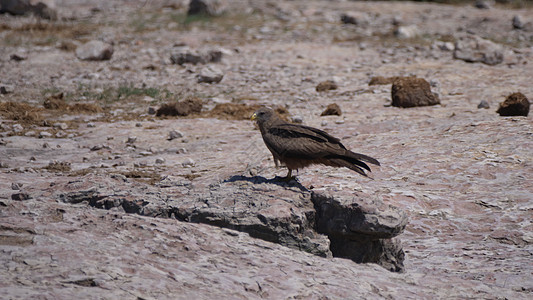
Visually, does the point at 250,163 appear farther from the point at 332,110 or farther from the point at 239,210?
the point at 239,210

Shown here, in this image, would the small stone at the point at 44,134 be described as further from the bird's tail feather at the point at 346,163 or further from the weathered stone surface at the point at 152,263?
the bird's tail feather at the point at 346,163

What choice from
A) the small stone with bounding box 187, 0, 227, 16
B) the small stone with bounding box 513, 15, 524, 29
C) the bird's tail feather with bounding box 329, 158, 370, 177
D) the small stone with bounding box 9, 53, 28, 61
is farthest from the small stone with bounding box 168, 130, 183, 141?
the small stone with bounding box 513, 15, 524, 29

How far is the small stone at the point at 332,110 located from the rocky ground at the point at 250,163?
0.16 meters

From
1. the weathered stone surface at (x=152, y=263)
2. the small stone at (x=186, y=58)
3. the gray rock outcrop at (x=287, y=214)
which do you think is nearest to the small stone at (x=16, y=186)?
the gray rock outcrop at (x=287, y=214)

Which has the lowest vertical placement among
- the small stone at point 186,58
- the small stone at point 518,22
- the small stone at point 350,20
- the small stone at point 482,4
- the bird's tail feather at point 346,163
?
the small stone at point 186,58

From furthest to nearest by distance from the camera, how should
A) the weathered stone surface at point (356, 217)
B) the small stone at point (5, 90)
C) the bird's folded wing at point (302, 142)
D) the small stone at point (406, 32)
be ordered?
1. the small stone at point (406, 32)
2. the small stone at point (5, 90)
3. the bird's folded wing at point (302, 142)
4. the weathered stone surface at point (356, 217)

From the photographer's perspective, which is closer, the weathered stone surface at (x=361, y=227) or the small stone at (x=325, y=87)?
the weathered stone surface at (x=361, y=227)

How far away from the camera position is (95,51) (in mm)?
14555

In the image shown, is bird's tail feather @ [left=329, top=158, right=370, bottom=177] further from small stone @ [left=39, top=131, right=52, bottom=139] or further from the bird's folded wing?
small stone @ [left=39, top=131, right=52, bottom=139]

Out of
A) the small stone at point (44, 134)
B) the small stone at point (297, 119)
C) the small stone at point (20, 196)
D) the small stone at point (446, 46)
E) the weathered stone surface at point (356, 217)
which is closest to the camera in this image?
the weathered stone surface at point (356, 217)

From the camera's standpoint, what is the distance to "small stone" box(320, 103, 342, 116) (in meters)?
10.7

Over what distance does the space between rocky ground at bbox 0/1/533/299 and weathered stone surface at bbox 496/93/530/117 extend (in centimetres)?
33

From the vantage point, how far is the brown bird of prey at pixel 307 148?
19.8ft

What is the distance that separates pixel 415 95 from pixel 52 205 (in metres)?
7.59
